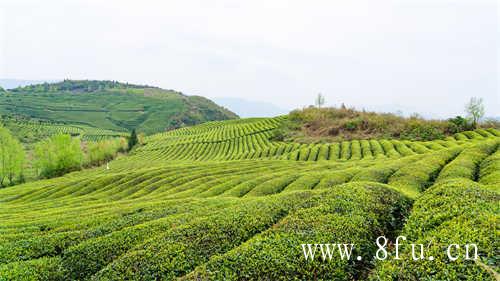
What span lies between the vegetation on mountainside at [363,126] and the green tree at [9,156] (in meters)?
74.7

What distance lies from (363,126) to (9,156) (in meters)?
96.6

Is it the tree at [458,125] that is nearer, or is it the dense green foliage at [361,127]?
the tree at [458,125]

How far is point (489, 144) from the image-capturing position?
29188mm

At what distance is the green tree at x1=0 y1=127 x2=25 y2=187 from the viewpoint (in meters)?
68.1

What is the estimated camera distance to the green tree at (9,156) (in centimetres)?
6806

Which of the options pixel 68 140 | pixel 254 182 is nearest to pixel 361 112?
pixel 254 182

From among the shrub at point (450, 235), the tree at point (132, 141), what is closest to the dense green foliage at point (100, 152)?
the tree at point (132, 141)

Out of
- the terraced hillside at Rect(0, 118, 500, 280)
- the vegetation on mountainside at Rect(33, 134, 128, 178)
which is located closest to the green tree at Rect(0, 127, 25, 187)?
the vegetation on mountainside at Rect(33, 134, 128, 178)

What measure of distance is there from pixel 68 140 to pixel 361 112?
97.0m

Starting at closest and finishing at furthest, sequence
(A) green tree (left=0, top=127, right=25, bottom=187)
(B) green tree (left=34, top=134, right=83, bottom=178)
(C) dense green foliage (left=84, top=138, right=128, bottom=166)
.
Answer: (A) green tree (left=0, top=127, right=25, bottom=187), (B) green tree (left=34, top=134, right=83, bottom=178), (C) dense green foliage (left=84, top=138, right=128, bottom=166)

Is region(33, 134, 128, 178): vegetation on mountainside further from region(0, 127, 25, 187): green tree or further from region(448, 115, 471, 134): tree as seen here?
region(448, 115, 471, 134): tree

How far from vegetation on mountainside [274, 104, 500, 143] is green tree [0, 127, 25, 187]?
7466cm

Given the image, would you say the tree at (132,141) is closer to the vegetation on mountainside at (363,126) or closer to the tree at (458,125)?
the vegetation on mountainside at (363,126)

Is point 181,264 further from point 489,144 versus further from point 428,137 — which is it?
point 428,137
